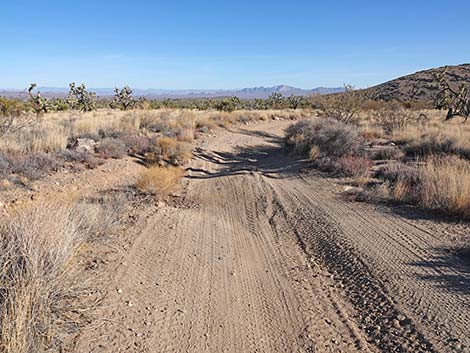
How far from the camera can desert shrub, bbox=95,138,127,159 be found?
13.6 metres

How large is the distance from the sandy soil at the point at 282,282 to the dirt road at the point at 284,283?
0.02 m

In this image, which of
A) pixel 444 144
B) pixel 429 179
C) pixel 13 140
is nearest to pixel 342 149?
pixel 444 144

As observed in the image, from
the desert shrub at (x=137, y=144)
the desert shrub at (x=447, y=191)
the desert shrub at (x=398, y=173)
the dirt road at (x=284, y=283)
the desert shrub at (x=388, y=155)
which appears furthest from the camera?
the desert shrub at (x=137, y=144)

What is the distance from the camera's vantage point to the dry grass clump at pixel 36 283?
3.48 m

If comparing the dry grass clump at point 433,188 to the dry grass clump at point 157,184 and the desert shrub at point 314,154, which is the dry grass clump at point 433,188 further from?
the dry grass clump at point 157,184

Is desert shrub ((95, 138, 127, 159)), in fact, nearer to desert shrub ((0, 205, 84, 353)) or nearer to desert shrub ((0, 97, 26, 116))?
desert shrub ((0, 97, 26, 116))

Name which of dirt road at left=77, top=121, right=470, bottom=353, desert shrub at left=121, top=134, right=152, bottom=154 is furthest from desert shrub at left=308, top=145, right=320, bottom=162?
desert shrub at left=121, top=134, right=152, bottom=154

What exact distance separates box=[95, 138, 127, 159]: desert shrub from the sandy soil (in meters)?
5.04

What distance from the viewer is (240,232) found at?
26.3 ft

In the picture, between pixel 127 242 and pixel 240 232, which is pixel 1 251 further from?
pixel 240 232

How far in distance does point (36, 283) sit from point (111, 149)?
1061cm

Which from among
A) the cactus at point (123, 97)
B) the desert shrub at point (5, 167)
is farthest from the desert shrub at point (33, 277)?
the cactus at point (123, 97)

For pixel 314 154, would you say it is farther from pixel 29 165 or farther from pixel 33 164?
pixel 29 165

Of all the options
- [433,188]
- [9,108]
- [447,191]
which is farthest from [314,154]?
[9,108]
